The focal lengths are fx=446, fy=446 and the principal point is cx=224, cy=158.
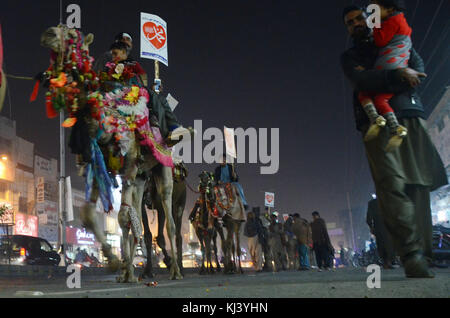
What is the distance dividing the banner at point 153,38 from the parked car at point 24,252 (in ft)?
39.4

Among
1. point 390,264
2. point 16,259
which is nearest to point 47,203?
point 16,259

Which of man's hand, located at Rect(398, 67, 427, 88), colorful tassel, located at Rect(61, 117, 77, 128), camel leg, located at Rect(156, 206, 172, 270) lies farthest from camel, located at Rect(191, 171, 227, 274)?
man's hand, located at Rect(398, 67, 427, 88)

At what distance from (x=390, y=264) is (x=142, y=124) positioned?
21.9 feet

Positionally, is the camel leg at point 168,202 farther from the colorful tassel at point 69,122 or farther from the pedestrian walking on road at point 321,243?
the pedestrian walking on road at point 321,243

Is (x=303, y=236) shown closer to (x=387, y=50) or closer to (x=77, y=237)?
(x=387, y=50)

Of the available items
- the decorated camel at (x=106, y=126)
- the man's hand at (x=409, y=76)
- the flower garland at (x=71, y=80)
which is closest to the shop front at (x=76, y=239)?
the decorated camel at (x=106, y=126)

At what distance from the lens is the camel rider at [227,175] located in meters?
12.2

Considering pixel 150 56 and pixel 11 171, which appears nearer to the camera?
pixel 150 56

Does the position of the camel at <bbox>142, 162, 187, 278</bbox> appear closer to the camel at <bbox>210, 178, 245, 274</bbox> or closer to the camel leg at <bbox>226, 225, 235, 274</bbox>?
the camel at <bbox>210, 178, 245, 274</bbox>

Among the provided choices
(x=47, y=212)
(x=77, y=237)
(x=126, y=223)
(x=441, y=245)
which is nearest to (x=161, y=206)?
(x=126, y=223)

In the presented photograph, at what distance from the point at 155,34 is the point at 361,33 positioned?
887cm
